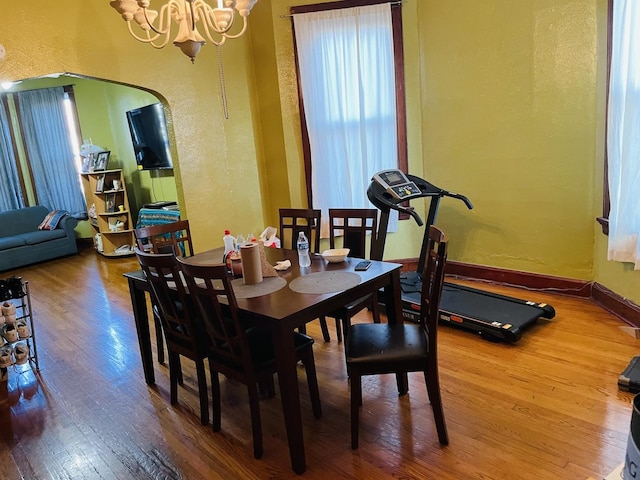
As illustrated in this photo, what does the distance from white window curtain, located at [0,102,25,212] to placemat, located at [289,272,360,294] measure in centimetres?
700

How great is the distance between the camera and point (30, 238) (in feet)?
22.1

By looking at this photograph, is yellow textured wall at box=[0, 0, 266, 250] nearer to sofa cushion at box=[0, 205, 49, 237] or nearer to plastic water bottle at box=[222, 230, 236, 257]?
plastic water bottle at box=[222, 230, 236, 257]

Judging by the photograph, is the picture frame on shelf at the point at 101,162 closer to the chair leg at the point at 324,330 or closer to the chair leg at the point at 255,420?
the chair leg at the point at 324,330

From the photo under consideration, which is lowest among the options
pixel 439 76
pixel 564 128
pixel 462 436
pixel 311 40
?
pixel 462 436

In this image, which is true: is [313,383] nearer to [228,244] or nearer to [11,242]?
[228,244]

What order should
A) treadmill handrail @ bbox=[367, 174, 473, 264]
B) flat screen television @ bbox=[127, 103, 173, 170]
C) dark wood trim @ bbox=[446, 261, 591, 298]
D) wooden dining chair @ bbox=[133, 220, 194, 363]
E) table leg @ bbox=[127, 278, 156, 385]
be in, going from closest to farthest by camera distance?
1. table leg @ bbox=[127, 278, 156, 385]
2. wooden dining chair @ bbox=[133, 220, 194, 363]
3. treadmill handrail @ bbox=[367, 174, 473, 264]
4. dark wood trim @ bbox=[446, 261, 591, 298]
5. flat screen television @ bbox=[127, 103, 173, 170]

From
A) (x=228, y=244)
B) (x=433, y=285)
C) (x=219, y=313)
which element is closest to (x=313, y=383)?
(x=219, y=313)

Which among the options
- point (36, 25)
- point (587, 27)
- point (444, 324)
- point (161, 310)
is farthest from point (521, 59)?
point (36, 25)

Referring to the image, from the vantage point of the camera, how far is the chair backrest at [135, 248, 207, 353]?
2.20 m

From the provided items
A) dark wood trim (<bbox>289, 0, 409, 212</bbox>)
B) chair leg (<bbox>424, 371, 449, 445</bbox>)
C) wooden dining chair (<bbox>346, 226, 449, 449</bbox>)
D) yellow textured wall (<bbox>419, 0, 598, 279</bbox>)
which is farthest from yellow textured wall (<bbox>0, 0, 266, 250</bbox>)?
chair leg (<bbox>424, 371, 449, 445</bbox>)

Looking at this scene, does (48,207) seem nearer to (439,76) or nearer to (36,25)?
(36,25)

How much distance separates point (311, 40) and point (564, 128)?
2234 mm

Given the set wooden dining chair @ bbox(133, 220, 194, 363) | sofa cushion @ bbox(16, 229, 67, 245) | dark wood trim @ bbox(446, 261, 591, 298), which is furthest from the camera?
sofa cushion @ bbox(16, 229, 67, 245)

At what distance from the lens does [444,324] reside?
11.2ft
